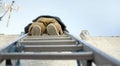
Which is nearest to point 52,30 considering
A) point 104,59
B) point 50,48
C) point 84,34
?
point 50,48

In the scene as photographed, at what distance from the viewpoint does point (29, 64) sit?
332 centimetres

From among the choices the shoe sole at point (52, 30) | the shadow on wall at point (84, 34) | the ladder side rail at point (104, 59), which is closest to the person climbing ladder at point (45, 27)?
the shoe sole at point (52, 30)

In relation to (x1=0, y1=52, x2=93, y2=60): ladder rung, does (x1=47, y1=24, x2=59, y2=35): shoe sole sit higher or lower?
higher

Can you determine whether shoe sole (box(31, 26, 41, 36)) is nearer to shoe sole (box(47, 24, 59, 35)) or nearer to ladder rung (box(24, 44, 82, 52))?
shoe sole (box(47, 24, 59, 35))

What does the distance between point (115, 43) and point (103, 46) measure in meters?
0.33

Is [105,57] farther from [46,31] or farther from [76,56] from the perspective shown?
[46,31]

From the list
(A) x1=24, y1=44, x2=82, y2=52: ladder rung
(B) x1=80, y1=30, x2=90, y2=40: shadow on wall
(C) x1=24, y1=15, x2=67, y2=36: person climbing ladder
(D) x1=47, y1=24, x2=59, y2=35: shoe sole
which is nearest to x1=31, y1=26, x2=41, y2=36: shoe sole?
(C) x1=24, y1=15, x2=67, y2=36: person climbing ladder

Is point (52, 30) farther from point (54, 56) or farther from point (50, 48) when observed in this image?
point (54, 56)

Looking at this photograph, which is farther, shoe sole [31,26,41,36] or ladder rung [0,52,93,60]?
shoe sole [31,26,41,36]

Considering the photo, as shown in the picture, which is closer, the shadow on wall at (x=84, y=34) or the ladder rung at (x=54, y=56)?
the ladder rung at (x=54, y=56)

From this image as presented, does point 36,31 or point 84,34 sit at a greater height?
point 36,31

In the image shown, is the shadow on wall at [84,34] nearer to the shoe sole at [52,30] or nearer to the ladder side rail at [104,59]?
the shoe sole at [52,30]

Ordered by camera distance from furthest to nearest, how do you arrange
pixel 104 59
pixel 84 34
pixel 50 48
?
1. pixel 84 34
2. pixel 50 48
3. pixel 104 59

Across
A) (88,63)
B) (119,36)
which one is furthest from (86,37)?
(88,63)
